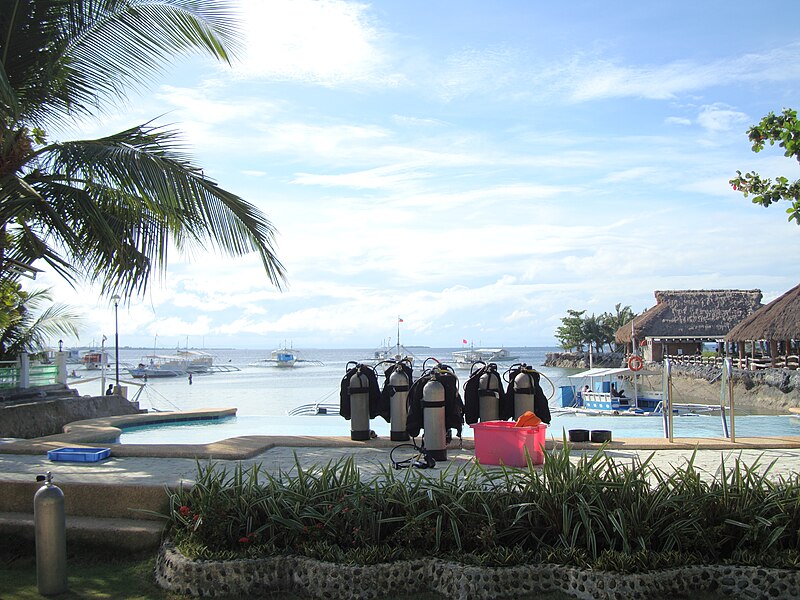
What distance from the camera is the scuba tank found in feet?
28.0

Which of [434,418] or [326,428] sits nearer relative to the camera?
[434,418]

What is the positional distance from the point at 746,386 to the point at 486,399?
95.1 feet

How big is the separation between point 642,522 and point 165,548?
308cm

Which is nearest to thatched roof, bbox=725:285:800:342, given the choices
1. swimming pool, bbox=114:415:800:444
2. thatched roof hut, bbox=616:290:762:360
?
thatched roof hut, bbox=616:290:762:360

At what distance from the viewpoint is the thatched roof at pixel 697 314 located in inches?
1766

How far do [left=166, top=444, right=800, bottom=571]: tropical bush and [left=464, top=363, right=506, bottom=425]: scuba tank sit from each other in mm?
3268

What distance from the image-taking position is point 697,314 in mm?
45406

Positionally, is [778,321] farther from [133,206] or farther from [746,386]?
[133,206]

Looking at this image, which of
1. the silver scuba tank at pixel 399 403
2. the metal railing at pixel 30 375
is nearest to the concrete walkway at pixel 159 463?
the silver scuba tank at pixel 399 403

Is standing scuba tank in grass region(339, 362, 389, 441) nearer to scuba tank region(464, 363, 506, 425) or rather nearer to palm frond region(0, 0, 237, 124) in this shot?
scuba tank region(464, 363, 506, 425)

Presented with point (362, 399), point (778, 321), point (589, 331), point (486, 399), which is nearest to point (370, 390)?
point (362, 399)

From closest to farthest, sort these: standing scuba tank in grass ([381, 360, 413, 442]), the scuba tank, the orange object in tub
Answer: the orange object in tub
the scuba tank
standing scuba tank in grass ([381, 360, 413, 442])

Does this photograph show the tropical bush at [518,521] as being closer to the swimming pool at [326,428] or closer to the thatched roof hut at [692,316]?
the swimming pool at [326,428]

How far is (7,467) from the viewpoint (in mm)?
7227
